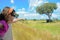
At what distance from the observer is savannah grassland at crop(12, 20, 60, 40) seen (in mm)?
2637

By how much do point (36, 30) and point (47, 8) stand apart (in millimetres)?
352

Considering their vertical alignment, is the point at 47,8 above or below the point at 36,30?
above

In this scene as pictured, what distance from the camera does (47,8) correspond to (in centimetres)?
265

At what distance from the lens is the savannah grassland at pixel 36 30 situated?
8.65 ft

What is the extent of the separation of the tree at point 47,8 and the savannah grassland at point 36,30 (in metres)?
0.15

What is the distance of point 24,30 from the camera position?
2.68 metres

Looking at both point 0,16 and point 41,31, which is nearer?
point 0,16

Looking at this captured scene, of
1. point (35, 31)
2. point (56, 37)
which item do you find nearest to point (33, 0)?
point (35, 31)

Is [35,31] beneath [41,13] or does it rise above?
beneath

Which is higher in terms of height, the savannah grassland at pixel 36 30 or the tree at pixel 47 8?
the tree at pixel 47 8

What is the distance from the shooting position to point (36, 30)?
106 inches

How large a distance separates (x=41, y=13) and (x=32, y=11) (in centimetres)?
14

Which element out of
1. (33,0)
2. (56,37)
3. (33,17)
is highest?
(33,0)

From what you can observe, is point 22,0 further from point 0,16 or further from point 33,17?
point 0,16
